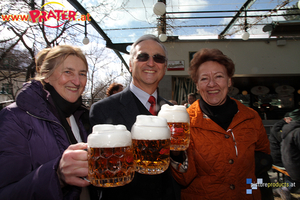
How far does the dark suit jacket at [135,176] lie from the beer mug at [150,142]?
15.3 inches

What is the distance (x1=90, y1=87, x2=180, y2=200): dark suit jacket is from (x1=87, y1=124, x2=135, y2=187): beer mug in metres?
0.48

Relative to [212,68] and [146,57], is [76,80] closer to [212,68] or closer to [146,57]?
[146,57]

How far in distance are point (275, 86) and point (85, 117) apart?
12994mm

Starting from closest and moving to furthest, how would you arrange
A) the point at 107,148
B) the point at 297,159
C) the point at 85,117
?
the point at 107,148, the point at 85,117, the point at 297,159

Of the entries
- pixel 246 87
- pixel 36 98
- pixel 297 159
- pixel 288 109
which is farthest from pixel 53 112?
pixel 288 109

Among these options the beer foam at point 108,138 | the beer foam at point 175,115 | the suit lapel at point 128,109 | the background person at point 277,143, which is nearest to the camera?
the beer foam at point 108,138

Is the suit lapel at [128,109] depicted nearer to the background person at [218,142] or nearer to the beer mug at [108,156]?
the background person at [218,142]

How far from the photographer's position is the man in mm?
1246

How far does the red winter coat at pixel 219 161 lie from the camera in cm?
147

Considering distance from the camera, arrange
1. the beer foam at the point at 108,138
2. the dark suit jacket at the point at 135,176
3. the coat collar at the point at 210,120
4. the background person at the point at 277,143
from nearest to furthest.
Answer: the beer foam at the point at 108,138 → the dark suit jacket at the point at 135,176 → the coat collar at the point at 210,120 → the background person at the point at 277,143

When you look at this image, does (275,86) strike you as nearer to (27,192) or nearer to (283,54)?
(283,54)

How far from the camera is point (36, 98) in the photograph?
43.8 inches

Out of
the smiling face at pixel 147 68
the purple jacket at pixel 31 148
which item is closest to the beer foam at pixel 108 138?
the purple jacket at pixel 31 148

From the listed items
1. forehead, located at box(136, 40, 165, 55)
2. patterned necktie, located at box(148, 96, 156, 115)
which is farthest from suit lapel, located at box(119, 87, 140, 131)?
forehead, located at box(136, 40, 165, 55)
